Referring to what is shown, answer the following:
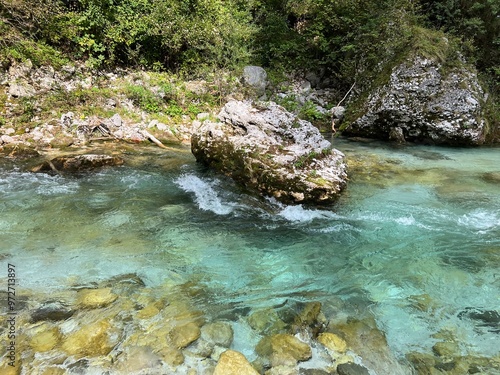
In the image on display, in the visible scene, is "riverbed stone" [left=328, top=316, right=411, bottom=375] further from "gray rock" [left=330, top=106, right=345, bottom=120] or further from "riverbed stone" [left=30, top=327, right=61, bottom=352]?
"gray rock" [left=330, top=106, right=345, bottom=120]

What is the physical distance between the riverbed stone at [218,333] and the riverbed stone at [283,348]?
31cm

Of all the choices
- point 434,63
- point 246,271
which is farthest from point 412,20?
point 246,271

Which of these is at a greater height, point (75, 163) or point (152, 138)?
point (152, 138)

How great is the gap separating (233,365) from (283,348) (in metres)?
0.55

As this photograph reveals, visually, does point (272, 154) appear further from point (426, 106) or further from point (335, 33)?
point (335, 33)

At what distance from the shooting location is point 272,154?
6516 mm

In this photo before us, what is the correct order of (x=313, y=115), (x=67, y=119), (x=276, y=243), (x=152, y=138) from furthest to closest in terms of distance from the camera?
1. (x=313, y=115)
2. (x=152, y=138)
3. (x=67, y=119)
4. (x=276, y=243)

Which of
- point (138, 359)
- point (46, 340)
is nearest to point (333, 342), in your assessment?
point (138, 359)

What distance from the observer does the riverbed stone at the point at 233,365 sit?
289 centimetres

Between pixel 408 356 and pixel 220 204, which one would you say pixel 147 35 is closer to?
pixel 220 204

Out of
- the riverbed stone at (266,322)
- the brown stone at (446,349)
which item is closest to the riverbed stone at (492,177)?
the brown stone at (446,349)

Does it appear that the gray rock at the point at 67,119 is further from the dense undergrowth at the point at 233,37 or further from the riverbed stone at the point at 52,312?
the riverbed stone at the point at 52,312

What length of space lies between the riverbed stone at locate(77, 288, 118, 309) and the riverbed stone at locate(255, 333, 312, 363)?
1.79 meters

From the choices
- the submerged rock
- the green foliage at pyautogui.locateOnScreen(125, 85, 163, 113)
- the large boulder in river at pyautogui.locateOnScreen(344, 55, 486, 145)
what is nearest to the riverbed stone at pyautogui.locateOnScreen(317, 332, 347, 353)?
the submerged rock
